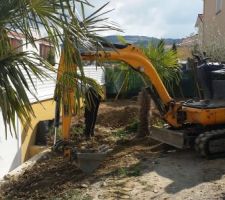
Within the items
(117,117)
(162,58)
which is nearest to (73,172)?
(162,58)

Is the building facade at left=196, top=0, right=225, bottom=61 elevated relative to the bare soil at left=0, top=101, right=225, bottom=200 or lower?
elevated

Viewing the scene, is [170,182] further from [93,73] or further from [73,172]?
[93,73]

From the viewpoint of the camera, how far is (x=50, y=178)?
8.49 metres

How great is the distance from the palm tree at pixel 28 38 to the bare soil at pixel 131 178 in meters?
2.88

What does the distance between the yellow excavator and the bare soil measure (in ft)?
0.93

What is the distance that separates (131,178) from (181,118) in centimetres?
238

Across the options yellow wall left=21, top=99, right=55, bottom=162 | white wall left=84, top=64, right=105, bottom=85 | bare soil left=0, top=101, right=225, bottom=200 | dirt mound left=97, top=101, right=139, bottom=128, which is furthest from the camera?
white wall left=84, top=64, right=105, bottom=85

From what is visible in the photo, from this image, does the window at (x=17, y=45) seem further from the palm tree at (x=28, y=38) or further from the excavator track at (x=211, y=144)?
the excavator track at (x=211, y=144)

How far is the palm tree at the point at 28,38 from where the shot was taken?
15.1ft

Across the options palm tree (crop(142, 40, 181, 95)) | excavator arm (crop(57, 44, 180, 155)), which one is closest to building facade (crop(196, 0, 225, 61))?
palm tree (crop(142, 40, 181, 95))

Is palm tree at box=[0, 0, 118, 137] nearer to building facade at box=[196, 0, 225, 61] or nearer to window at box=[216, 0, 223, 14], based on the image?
building facade at box=[196, 0, 225, 61]

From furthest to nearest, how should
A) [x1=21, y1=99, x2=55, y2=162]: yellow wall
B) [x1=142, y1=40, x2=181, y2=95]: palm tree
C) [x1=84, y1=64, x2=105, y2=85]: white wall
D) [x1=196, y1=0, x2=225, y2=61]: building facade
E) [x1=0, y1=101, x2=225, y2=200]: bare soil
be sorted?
[x1=196, y1=0, x2=225, y2=61]: building facade
[x1=84, y1=64, x2=105, y2=85]: white wall
[x1=142, y1=40, x2=181, y2=95]: palm tree
[x1=21, y1=99, x2=55, y2=162]: yellow wall
[x1=0, y1=101, x2=225, y2=200]: bare soil

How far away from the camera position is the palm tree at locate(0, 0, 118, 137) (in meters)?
4.62

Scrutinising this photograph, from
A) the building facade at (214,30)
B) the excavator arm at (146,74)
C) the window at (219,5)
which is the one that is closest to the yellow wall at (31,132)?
the excavator arm at (146,74)
